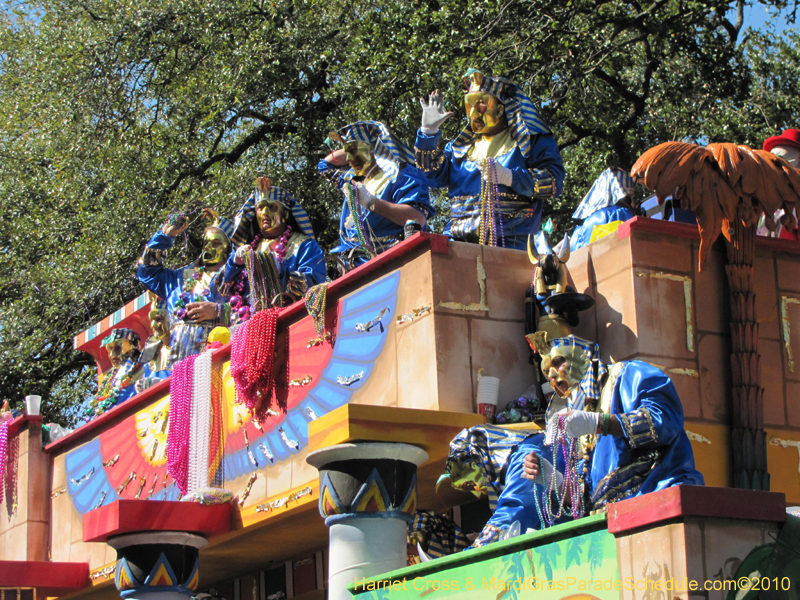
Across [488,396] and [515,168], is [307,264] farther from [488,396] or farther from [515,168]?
[488,396]

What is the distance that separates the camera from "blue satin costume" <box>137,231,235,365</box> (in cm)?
1109

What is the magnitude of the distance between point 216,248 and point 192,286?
58 centimetres

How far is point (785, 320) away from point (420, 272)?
7.48ft

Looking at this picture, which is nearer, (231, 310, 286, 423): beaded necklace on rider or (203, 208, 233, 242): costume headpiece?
(231, 310, 286, 423): beaded necklace on rider

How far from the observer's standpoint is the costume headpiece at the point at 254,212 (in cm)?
1039

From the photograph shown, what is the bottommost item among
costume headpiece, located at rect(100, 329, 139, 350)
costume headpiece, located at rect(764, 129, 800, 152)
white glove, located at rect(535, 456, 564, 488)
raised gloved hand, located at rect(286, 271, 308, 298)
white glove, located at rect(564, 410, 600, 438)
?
white glove, located at rect(535, 456, 564, 488)

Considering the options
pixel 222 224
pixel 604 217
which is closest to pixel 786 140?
pixel 604 217

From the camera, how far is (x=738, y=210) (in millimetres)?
7000

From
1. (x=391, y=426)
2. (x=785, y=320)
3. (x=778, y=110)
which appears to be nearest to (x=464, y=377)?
(x=391, y=426)

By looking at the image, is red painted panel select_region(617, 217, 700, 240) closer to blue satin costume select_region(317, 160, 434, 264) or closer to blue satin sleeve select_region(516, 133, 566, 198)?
blue satin sleeve select_region(516, 133, 566, 198)

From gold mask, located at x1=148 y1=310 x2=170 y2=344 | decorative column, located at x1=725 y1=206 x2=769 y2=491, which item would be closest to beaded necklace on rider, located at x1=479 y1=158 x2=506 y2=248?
decorative column, located at x1=725 y1=206 x2=769 y2=491

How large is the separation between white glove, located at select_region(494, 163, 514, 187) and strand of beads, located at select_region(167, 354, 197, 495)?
3.17 meters

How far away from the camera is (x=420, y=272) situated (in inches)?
293

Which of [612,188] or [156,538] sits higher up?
[612,188]
